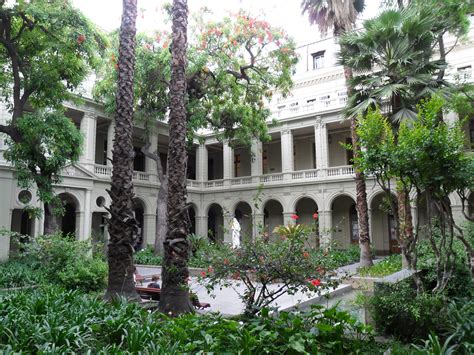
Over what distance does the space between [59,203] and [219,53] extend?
10.4m

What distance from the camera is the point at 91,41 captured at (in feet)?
43.2

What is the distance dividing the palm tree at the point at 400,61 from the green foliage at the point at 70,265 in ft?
28.4

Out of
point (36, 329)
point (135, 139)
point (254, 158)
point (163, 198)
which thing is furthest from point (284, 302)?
point (135, 139)

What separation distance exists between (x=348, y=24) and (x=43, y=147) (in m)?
13.2

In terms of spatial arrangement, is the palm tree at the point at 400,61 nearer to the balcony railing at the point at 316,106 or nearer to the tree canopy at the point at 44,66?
the tree canopy at the point at 44,66

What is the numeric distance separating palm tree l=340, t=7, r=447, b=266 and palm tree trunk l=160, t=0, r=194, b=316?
6483 mm

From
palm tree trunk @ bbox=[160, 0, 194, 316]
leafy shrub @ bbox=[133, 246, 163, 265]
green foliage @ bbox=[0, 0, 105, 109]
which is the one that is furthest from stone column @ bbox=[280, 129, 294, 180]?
palm tree trunk @ bbox=[160, 0, 194, 316]

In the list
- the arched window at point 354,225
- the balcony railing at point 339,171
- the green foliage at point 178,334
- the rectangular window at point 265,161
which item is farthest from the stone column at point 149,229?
the green foliage at point 178,334

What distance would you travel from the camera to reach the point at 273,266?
5391mm

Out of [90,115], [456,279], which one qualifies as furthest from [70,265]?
[90,115]

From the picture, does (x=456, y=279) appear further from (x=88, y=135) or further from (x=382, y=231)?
(x=88, y=135)

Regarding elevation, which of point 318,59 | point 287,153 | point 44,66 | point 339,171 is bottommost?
point 339,171

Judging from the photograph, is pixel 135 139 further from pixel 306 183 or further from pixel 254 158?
pixel 306 183

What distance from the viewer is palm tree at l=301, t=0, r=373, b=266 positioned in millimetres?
15397
